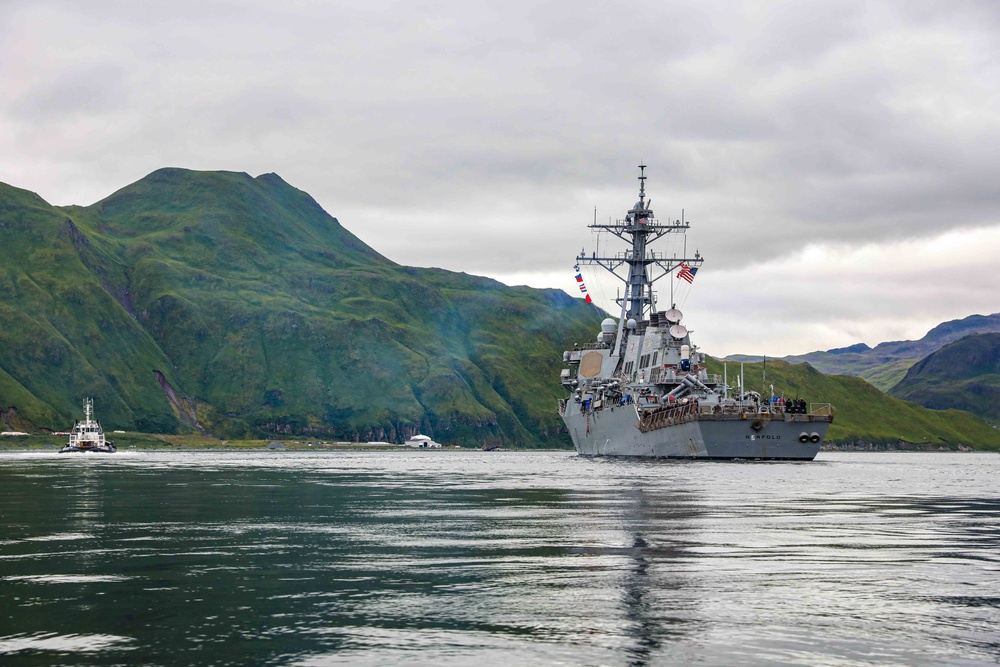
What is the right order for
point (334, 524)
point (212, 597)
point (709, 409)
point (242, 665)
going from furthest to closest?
1. point (709, 409)
2. point (334, 524)
3. point (212, 597)
4. point (242, 665)

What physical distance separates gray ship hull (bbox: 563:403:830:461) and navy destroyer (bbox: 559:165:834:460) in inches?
4.8

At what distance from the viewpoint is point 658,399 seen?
148250 millimetres

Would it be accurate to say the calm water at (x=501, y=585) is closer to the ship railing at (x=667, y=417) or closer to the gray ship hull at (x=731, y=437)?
the gray ship hull at (x=731, y=437)

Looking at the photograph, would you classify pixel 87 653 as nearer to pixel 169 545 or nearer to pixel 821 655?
pixel 821 655

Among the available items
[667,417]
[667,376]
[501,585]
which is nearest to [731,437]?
[667,417]

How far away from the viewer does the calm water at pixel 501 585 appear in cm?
2055

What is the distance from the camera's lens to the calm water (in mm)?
20547

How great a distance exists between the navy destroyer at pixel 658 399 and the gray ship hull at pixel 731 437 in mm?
123

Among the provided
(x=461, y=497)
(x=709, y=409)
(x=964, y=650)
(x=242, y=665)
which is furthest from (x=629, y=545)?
(x=709, y=409)

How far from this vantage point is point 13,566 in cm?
3172

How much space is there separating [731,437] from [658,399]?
1922cm

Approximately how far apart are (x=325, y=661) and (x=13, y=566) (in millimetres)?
16607

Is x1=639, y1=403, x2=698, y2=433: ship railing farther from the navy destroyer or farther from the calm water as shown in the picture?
the calm water

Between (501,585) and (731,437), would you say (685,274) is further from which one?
(501,585)
